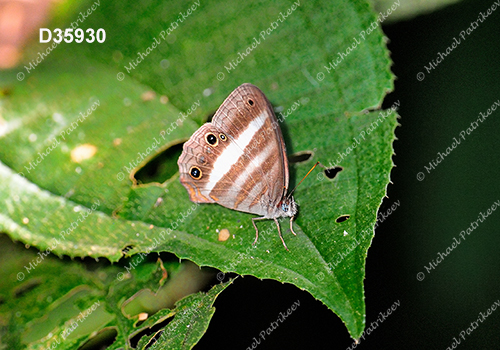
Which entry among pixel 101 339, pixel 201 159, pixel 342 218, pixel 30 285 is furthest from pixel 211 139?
pixel 30 285

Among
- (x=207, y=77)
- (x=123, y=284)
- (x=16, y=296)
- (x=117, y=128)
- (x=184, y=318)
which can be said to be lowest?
(x=16, y=296)

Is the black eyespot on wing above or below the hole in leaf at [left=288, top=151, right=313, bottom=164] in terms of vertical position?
below

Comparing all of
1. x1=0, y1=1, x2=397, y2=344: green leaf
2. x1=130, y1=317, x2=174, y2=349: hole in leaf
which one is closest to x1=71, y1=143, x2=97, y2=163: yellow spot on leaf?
x1=0, y1=1, x2=397, y2=344: green leaf

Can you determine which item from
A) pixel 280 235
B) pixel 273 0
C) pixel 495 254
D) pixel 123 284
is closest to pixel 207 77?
pixel 273 0

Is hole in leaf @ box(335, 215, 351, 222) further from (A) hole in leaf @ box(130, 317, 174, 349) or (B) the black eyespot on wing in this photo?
(A) hole in leaf @ box(130, 317, 174, 349)

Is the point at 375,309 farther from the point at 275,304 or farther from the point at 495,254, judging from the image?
the point at 495,254

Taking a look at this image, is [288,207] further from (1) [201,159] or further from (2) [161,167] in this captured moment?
(2) [161,167]

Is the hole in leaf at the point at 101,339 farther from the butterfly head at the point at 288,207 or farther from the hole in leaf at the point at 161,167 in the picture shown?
the butterfly head at the point at 288,207
